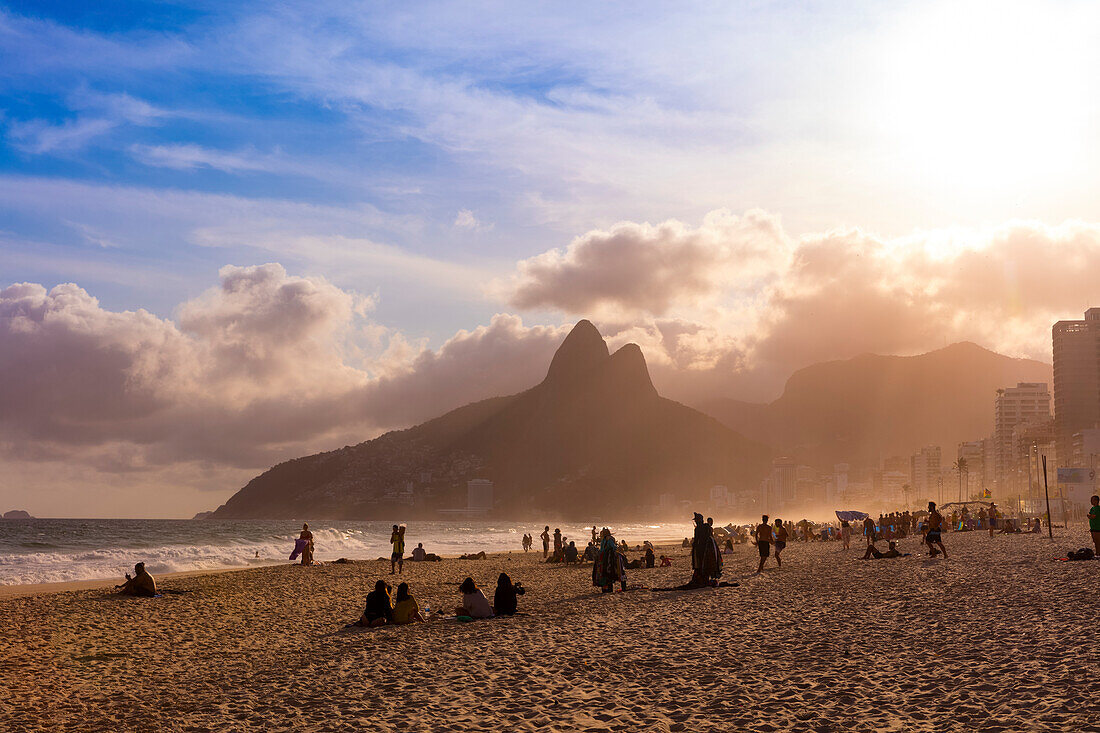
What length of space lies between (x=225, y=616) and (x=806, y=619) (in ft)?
37.5

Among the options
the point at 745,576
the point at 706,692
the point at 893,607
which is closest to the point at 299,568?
the point at 745,576

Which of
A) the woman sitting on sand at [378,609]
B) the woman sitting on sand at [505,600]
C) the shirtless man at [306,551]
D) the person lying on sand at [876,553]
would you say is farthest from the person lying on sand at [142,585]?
the person lying on sand at [876,553]

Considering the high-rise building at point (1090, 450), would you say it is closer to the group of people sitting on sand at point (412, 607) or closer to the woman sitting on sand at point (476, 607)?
the group of people sitting on sand at point (412, 607)

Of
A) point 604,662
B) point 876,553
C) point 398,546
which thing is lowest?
point 876,553

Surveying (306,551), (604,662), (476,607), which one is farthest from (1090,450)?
(604,662)

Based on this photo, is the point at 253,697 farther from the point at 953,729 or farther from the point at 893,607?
the point at 893,607

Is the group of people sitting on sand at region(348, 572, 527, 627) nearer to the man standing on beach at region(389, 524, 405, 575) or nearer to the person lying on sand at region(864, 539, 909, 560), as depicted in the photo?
the man standing on beach at region(389, 524, 405, 575)

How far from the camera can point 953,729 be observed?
276 inches

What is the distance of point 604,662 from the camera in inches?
424

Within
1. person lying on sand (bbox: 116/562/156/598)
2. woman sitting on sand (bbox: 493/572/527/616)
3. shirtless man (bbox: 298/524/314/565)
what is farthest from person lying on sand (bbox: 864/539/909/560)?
person lying on sand (bbox: 116/562/156/598)

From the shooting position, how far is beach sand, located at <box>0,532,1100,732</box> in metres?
7.98

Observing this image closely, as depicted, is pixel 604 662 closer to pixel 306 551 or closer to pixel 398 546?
pixel 398 546

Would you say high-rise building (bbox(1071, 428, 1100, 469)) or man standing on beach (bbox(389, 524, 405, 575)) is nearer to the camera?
man standing on beach (bbox(389, 524, 405, 575))

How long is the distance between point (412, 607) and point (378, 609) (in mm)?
611
